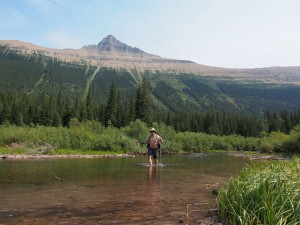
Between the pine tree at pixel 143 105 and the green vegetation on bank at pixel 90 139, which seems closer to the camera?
the green vegetation on bank at pixel 90 139

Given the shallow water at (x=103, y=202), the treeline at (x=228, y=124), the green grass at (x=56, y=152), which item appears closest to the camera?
the shallow water at (x=103, y=202)

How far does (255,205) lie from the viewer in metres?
8.80

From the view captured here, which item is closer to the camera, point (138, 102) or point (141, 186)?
point (141, 186)

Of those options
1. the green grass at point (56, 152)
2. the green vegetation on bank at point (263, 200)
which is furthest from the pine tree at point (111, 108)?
the green vegetation on bank at point (263, 200)

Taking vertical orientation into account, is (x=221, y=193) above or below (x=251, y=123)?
above

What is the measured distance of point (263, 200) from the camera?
834cm

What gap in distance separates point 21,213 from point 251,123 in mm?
167607

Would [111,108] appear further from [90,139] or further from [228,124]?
[228,124]

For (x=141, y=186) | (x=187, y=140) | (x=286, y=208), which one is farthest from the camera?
(x=187, y=140)

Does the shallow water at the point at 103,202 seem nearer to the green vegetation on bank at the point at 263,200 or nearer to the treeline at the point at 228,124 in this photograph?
the green vegetation on bank at the point at 263,200

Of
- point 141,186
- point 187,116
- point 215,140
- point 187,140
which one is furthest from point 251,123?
point 141,186

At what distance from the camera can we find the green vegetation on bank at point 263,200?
762 cm

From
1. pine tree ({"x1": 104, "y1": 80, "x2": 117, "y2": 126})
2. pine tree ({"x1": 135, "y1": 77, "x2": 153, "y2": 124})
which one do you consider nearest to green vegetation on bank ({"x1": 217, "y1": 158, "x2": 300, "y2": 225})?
pine tree ({"x1": 135, "y1": 77, "x2": 153, "y2": 124})

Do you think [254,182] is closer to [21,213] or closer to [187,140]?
[21,213]
